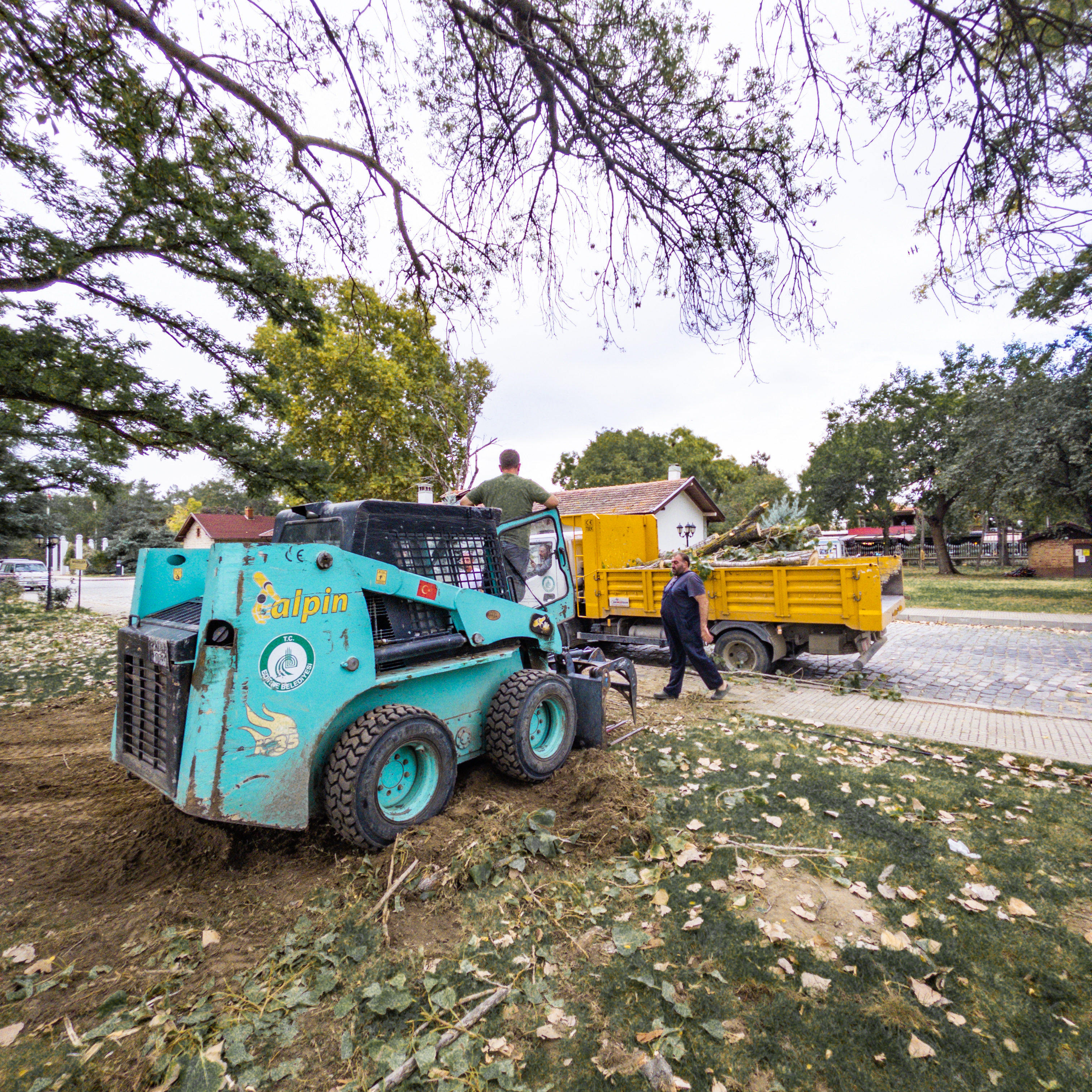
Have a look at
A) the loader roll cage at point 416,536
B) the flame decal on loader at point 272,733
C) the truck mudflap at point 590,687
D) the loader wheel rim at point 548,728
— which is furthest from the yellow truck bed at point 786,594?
the flame decal on loader at point 272,733

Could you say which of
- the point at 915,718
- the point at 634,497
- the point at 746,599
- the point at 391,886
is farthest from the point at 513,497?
the point at 634,497

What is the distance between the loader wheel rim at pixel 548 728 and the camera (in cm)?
445

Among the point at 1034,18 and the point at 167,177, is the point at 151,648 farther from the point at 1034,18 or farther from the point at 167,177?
the point at 1034,18

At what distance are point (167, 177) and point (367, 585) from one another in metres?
4.86

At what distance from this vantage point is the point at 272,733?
2955 mm

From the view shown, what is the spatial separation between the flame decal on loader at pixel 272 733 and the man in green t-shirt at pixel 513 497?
2.47 m

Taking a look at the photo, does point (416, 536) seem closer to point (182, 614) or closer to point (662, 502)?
point (182, 614)

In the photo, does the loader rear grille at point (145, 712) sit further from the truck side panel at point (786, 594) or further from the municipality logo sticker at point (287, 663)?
the truck side panel at point (786, 594)

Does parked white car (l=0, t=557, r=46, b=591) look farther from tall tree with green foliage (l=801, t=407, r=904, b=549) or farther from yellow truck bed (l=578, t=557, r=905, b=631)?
tall tree with green foliage (l=801, t=407, r=904, b=549)

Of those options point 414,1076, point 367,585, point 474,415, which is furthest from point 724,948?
point 474,415

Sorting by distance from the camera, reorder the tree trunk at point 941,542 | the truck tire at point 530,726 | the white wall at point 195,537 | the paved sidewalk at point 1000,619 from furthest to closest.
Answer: the white wall at point 195,537 → the tree trunk at point 941,542 → the paved sidewalk at point 1000,619 → the truck tire at point 530,726

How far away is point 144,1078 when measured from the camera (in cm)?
202

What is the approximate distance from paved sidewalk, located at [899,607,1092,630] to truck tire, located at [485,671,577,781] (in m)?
12.6

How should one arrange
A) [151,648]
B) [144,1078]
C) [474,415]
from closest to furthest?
[144,1078] < [151,648] < [474,415]
